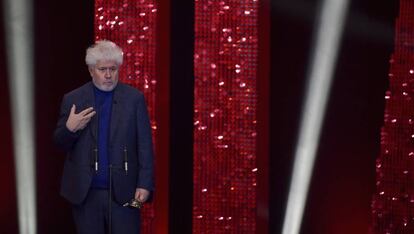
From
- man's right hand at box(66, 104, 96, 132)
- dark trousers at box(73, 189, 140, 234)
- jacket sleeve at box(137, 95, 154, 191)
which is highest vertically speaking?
man's right hand at box(66, 104, 96, 132)

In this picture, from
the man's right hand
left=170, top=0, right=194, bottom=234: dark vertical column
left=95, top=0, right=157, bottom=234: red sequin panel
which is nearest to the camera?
the man's right hand

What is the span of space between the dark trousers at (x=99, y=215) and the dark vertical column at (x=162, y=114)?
0.93 metres

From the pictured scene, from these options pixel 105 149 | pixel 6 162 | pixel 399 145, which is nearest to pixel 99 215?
pixel 105 149

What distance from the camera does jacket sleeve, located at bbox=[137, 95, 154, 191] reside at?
3984 mm

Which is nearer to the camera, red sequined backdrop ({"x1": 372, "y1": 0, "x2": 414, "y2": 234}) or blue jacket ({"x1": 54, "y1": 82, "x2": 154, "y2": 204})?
blue jacket ({"x1": 54, "y1": 82, "x2": 154, "y2": 204})

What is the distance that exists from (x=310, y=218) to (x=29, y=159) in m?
1.87

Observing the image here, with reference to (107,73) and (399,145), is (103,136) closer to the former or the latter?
(107,73)

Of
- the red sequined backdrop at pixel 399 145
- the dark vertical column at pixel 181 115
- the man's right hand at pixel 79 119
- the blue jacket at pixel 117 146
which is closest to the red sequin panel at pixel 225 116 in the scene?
the dark vertical column at pixel 181 115

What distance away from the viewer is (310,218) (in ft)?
17.0

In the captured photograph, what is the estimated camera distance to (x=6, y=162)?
5148 millimetres

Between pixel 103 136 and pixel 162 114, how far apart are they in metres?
1.01

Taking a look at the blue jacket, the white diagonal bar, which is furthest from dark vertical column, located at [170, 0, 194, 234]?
the blue jacket

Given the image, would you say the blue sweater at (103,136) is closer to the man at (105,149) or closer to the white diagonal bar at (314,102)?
the man at (105,149)

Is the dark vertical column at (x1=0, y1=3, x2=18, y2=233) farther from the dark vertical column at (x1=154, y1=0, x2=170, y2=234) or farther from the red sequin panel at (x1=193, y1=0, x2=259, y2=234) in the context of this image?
the red sequin panel at (x1=193, y1=0, x2=259, y2=234)
